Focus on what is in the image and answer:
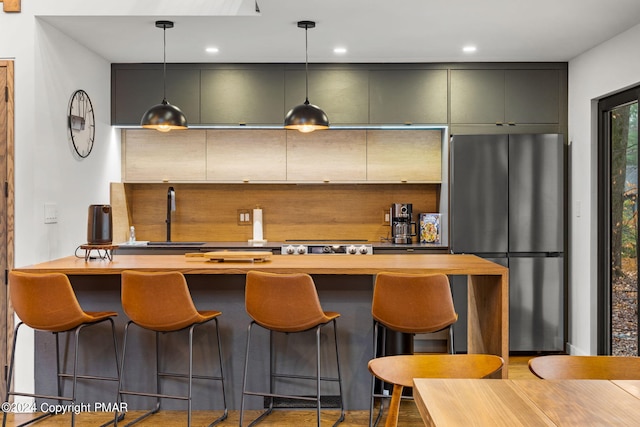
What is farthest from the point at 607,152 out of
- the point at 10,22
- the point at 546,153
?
the point at 10,22

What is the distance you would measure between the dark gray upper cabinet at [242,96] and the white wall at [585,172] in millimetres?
2660

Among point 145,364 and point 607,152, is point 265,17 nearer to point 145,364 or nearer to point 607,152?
point 145,364

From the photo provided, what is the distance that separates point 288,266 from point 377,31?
7.15ft

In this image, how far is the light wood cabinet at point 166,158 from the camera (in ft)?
19.8

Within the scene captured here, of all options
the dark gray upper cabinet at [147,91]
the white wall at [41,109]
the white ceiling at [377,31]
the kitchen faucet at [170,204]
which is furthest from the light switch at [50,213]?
the kitchen faucet at [170,204]

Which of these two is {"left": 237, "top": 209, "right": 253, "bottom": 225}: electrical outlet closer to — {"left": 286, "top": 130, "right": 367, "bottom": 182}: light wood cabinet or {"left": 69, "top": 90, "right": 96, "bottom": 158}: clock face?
{"left": 286, "top": 130, "right": 367, "bottom": 182}: light wood cabinet

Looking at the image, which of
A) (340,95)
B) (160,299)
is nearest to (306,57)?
(340,95)

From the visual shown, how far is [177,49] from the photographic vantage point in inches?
209

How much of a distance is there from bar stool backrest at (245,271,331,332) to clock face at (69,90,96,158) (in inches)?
95.4

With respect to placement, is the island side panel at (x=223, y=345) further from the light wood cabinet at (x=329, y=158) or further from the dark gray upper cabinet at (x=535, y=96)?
the dark gray upper cabinet at (x=535, y=96)

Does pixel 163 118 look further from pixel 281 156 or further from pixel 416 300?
pixel 416 300

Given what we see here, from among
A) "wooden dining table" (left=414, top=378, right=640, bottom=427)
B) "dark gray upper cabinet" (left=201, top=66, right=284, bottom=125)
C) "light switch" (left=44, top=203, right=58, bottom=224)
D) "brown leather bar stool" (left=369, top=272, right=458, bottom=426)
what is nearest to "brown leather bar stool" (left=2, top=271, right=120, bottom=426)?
"light switch" (left=44, top=203, right=58, bottom=224)

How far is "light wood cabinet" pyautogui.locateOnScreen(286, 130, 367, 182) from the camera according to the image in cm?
601

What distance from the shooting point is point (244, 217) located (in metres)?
6.33
